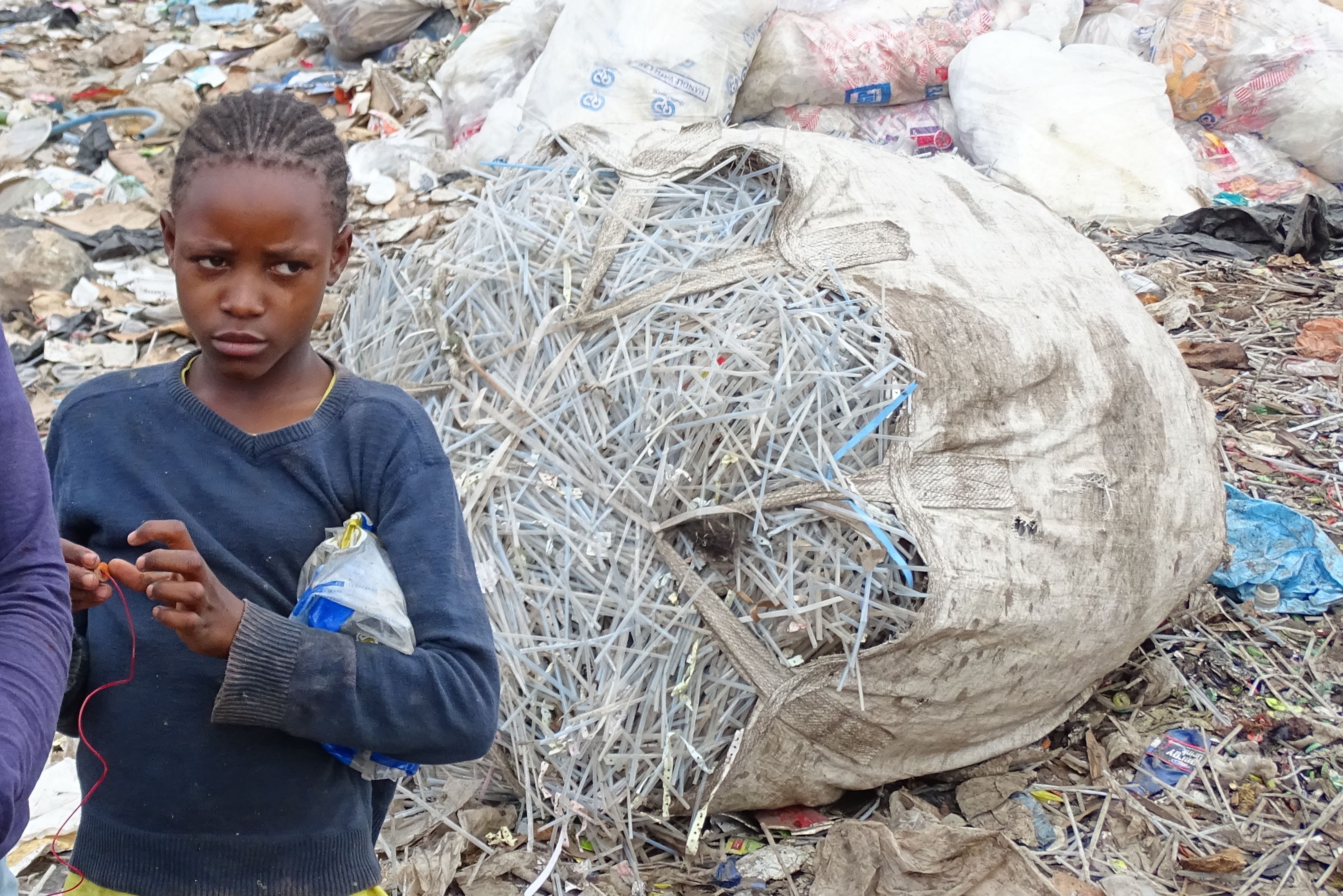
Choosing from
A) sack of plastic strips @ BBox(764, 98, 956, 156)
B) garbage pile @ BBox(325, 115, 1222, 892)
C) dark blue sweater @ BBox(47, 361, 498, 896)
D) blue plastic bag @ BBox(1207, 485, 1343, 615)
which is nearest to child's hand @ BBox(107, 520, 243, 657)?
dark blue sweater @ BBox(47, 361, 498, 896)

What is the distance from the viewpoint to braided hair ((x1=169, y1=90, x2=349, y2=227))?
46.0 inches

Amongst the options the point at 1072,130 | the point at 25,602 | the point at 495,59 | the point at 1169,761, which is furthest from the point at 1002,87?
the point at 25,602

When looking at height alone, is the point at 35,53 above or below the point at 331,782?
below

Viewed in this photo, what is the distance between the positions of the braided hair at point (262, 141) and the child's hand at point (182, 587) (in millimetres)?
373

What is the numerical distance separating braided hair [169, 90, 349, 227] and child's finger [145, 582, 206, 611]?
42 cm

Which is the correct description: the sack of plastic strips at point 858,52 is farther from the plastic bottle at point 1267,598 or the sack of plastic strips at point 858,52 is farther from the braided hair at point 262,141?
the braided hair at point 262,141

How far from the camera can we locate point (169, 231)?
1217 millimetres

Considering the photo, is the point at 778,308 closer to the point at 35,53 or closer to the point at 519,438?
the point at 519,438

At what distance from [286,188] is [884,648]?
1282 mm

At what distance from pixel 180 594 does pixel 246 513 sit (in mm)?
179

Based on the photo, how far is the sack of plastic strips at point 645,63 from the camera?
3930 mm

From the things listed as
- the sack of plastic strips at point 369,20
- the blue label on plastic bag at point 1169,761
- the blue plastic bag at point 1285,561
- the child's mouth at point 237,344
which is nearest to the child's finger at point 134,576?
the child's mouth at point 237,344

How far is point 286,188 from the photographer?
1167 millimetres

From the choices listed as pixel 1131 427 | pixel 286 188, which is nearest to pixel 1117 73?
pixel 1131 427
